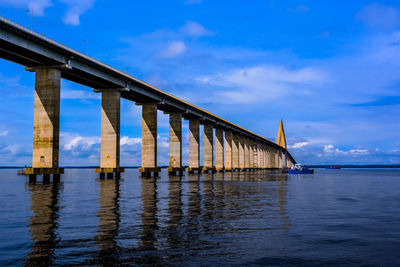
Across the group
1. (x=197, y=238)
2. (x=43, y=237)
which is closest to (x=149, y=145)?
(x=43, y=237)

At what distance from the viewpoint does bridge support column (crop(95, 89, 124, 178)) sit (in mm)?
64062

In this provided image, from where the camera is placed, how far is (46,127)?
1951 inches

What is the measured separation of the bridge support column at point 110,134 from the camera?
6406 centimetres

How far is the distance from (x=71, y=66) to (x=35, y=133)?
1056 centimetres

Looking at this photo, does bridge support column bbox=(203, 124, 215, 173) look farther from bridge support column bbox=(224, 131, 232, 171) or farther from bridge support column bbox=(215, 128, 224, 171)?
bridge support column bbox=(224, 131, 232, 171)

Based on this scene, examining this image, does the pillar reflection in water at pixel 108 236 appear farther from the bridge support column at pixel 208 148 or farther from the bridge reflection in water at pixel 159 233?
the bridge support column at pixel 208 148

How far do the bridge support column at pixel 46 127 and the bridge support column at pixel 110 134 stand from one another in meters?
14.1

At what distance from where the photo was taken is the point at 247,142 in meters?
169

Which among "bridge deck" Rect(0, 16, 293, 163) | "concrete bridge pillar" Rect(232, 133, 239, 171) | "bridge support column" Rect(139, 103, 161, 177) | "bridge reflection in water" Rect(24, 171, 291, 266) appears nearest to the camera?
"bridge reflection in water" Rect(24, 171, 291, 266)

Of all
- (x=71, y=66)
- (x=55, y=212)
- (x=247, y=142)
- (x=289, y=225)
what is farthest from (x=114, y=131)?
(x=247, y=142)

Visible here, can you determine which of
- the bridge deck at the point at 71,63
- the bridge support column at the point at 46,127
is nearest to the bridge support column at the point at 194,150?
the bridge deck at the point at 71,63

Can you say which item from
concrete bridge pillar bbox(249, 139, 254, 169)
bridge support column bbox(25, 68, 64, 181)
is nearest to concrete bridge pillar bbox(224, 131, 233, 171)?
concrete bridge pillar bbox(249, 139, 254, 169)

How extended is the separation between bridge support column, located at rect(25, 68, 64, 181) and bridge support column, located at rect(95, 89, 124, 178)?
14146 millimetres

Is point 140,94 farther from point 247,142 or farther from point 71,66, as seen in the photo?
point 247,142
